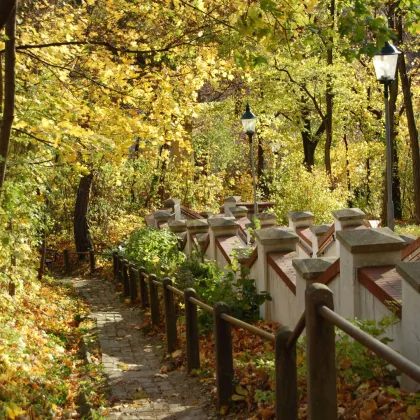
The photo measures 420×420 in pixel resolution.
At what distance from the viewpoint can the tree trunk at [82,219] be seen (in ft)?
79.1

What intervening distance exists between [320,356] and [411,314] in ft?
4.21

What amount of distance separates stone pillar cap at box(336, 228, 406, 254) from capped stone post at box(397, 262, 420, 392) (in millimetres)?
1089

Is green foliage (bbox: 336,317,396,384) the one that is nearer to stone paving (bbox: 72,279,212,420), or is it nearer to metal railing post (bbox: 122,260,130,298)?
stone paving (bbox: 72,279,212,420)

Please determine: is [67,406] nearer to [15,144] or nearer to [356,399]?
[356,399]

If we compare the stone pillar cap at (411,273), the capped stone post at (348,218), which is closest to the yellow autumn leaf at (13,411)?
the stone pillar cap at (411,273)

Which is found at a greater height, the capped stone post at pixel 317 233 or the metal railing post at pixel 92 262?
the capped stone post at pixel 317 233

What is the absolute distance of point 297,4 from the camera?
20.6 feet

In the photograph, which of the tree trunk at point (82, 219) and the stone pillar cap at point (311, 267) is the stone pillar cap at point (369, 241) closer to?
the stone pillar cap at point (311, 267)

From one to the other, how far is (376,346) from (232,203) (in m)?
17.9

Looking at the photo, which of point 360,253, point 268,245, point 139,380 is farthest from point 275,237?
point 360,253

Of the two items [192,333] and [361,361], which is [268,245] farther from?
[361,361]

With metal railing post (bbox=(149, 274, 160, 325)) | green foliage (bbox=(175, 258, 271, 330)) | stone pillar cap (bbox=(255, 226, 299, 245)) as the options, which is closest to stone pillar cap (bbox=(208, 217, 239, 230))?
green foliage (bbox=(175, 258, 271, 330))

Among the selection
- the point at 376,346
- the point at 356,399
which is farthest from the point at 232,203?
the point at 376,346

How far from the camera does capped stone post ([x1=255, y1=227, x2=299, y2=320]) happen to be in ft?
29.6
